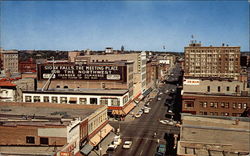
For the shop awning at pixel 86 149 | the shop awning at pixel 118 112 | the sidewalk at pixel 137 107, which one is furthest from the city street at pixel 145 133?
the shop awning at pixel 86 149

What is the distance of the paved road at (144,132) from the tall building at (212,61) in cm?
6306

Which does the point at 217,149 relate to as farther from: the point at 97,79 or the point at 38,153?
the point at 97,79

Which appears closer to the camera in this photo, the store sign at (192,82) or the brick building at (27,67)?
the store sign at (192,82)

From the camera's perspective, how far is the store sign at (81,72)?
78.5m

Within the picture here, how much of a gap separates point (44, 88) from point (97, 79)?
618 inches

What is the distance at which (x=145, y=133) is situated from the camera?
61219 mm

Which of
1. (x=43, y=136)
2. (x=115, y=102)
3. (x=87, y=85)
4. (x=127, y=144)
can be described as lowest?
(x=127, y=144)

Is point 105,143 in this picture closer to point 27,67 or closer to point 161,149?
point 161,149

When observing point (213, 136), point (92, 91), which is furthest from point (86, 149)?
point (92, 91)

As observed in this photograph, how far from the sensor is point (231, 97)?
64812 millimetres

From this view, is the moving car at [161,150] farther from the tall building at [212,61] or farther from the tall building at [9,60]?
the tall building at [9,60]

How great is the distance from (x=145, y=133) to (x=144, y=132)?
0.80 metres

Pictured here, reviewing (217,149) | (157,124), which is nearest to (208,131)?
(217,149)

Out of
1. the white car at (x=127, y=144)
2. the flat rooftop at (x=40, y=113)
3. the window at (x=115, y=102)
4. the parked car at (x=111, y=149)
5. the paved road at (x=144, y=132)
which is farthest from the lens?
the window at (x=115, y=102)
